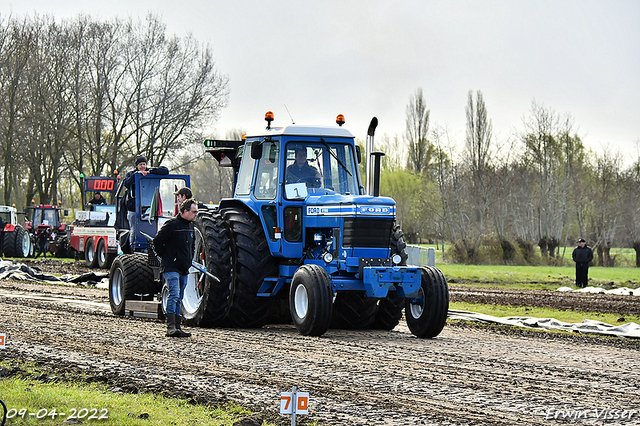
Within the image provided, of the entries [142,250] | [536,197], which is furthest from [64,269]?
[536,197]

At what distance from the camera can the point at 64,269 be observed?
27.1 m

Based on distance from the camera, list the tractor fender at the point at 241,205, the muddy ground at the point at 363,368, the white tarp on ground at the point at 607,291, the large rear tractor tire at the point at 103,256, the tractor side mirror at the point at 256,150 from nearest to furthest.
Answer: the muddy ground at the point at 363,368 < the tractor side mirror at the point at 256,150 < the tractor fender at the point at 241,205 < the white tarp on ground at the point at 607,291 < the large rear tractor tire at the point at 103,256

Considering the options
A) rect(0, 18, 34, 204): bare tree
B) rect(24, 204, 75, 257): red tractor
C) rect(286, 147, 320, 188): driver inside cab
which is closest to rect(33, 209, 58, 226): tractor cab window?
rect(24, 204, 75, 257): red tractor

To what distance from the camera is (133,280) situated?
42.9 feet

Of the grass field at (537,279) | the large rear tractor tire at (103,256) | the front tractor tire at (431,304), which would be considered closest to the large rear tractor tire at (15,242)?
the large rear tractor tire at (103,256)

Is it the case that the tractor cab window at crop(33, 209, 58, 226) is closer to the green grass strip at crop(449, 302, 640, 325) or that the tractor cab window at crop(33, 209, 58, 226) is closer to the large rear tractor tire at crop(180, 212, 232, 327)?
the green grass strip at crop(449, 302, 640, 325)

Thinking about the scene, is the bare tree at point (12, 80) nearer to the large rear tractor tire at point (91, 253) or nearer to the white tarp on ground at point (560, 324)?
the large rear tractor tire at point (91, 253)

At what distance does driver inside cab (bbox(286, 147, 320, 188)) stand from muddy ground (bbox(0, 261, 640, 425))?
2.22 m

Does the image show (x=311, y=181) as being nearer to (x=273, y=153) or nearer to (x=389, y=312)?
(x=273, y=153)

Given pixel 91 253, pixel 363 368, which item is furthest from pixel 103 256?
pixel 363 368

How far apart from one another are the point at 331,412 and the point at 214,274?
222 inches

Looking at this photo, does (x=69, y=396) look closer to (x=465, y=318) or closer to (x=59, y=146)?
(x=465, y=318)

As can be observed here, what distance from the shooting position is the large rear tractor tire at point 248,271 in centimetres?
1147

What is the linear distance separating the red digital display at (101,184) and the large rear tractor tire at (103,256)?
1.93m
